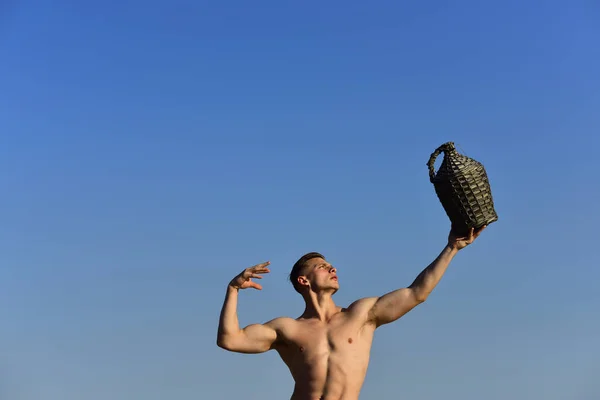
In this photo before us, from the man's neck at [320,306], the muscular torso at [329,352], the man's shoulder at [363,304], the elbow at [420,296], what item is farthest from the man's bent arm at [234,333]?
the elbow at [420,296]

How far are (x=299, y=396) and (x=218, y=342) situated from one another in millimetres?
887

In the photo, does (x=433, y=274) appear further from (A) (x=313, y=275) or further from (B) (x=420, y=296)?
(A) (x=313, y=275)

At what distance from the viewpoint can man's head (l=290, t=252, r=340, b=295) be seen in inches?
391

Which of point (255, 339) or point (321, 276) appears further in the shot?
point (321, 276)

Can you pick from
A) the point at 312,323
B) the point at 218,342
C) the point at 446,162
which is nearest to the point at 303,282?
the point at 312,323

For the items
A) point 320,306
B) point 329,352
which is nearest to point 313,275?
point 320,306

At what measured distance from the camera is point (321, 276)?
9945mm

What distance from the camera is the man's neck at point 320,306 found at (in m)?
9.89

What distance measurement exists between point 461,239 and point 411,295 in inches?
27.4

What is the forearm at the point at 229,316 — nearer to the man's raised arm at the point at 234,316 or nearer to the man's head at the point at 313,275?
the man's raised arm at the point at 234,316

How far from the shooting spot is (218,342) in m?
9.49

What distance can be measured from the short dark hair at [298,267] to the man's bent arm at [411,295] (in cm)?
80

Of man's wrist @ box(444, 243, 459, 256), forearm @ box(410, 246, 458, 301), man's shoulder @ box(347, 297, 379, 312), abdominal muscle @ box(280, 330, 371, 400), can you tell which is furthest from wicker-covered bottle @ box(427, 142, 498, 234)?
abdominal muscle @ box(280, 330, 371, 400)

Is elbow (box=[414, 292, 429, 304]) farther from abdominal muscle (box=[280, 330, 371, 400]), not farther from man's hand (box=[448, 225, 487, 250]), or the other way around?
abdominal muscle (box=[280, 330, 371, 400])
